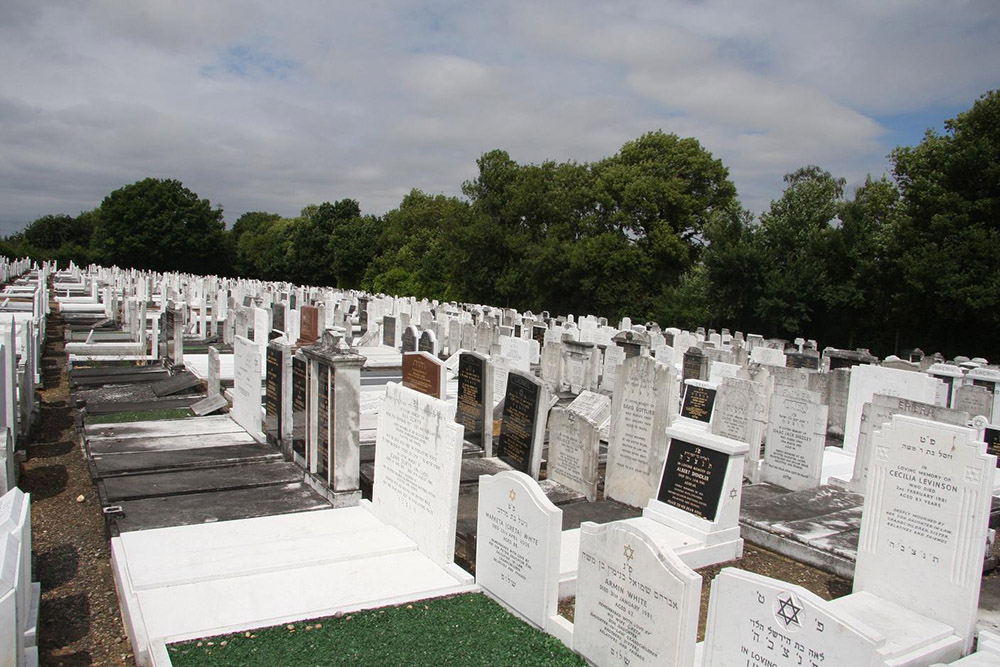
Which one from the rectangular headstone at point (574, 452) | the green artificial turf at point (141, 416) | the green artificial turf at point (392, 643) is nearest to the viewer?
the green artificial turf at point (392, 643)

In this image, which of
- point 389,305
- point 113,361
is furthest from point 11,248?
point 113,361

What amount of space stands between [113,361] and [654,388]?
14.3 meters

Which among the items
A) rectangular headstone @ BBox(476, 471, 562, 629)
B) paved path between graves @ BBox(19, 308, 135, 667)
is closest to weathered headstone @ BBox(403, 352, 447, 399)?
rectangular headstone @ BBox(476, 471, 562, 629)

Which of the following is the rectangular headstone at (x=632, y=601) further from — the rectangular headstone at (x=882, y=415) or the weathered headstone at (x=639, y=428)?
the rectangular headstone at (x=882, y=415)

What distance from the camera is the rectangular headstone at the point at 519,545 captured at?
4.93 m

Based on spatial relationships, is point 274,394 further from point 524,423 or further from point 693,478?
point 693,478

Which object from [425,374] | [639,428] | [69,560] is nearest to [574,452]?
[639,428]

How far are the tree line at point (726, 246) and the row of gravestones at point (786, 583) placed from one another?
18094 mm

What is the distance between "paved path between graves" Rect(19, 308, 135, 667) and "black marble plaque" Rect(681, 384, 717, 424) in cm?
737

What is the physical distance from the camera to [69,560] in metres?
6.24

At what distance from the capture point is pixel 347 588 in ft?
17.6

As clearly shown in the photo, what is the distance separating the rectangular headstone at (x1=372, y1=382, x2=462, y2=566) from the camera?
5.94 m

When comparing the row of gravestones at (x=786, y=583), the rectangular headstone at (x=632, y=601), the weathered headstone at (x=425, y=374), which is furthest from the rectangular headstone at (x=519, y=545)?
the weathered headstone at (x=425, y=374)

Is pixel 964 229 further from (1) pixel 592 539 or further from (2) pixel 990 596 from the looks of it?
(1) pixel 592 539
